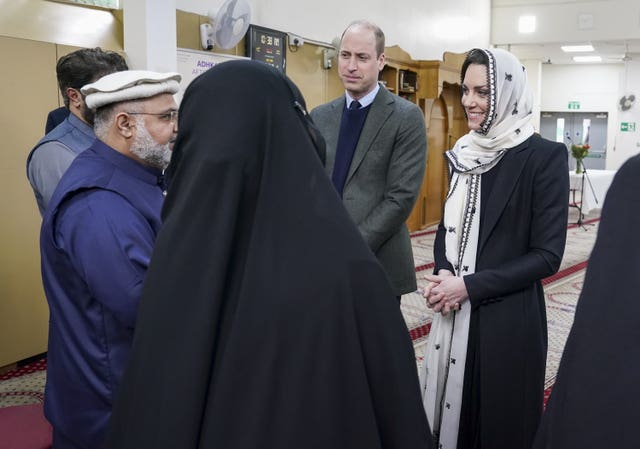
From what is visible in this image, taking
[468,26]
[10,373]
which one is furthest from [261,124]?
[468,26]

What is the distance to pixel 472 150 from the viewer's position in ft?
6.45

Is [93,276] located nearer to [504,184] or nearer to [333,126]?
[504,184]

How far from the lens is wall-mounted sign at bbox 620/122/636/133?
14.2 metres

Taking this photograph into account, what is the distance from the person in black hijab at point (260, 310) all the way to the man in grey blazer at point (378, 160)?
1420mm

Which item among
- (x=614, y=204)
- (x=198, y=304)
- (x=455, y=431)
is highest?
(x=614, y=204)

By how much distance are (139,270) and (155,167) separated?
41cm

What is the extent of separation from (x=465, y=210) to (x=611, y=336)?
43.2 inches

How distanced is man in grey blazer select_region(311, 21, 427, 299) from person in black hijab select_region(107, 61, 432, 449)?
1.42m

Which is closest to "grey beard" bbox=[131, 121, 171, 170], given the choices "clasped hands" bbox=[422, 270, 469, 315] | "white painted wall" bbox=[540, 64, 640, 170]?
"clasped hands" bbox=[422, 270, 469, 315]

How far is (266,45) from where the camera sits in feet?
18.6

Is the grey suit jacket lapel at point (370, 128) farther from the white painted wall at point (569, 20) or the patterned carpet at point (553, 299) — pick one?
the white painted wall at point (569, 20)

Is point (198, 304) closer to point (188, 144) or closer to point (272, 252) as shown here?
point (272, 252)

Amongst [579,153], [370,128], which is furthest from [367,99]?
[579,153]

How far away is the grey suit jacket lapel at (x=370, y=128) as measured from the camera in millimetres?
2453
